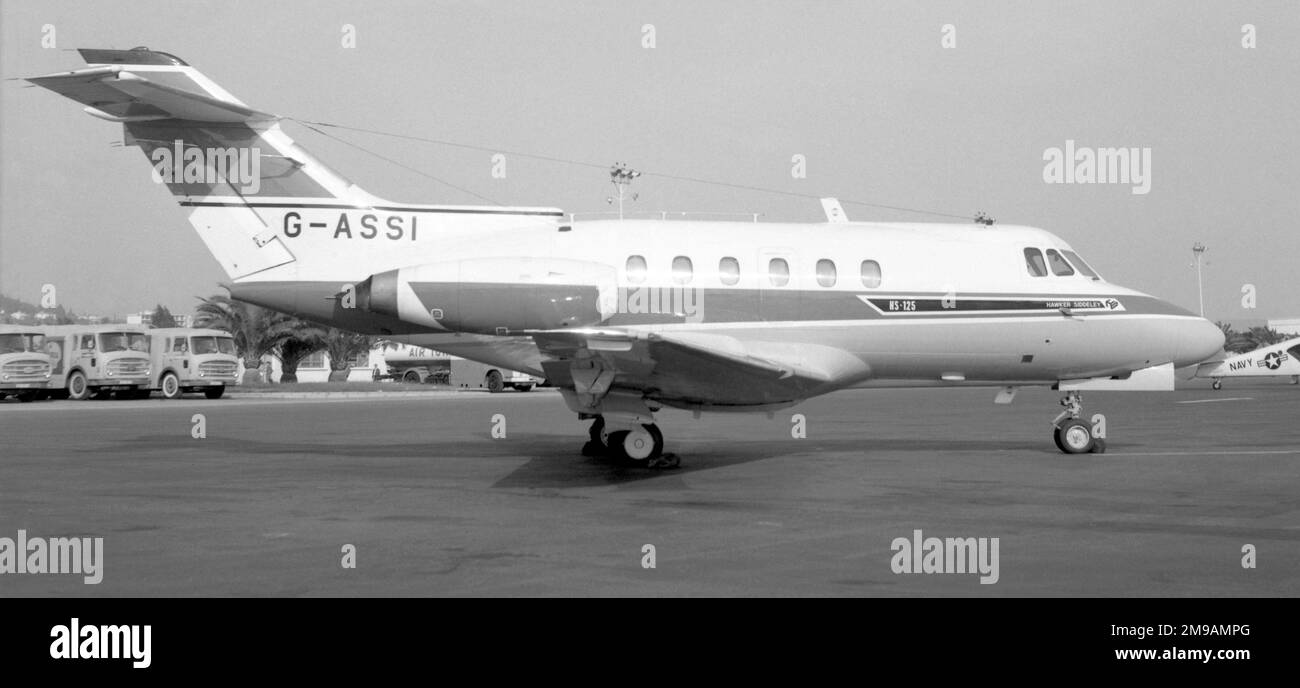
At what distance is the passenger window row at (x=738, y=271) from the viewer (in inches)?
596

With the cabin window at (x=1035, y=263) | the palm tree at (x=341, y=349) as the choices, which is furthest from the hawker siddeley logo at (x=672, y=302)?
the palm tree at (x=341, y=349)

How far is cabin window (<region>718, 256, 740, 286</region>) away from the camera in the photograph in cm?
1527

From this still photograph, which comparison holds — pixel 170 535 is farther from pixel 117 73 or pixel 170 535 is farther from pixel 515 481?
pixel 117 73

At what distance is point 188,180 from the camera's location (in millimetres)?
15648

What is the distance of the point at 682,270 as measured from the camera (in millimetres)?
15203

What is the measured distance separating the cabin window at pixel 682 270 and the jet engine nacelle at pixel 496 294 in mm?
898

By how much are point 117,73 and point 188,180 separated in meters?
1.78

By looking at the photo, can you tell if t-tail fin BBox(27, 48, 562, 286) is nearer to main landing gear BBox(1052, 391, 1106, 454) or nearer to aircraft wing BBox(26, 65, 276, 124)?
aircraft wing BBox(26, 65, 276, 124)

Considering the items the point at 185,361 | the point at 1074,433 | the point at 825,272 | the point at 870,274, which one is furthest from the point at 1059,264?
the point at 185,361

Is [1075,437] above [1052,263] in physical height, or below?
below

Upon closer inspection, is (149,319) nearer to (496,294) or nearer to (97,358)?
(97,358)

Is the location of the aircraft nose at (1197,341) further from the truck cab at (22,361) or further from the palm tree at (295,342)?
the palm tree at (295,342)

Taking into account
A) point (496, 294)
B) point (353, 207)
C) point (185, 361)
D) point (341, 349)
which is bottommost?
point (185, 361)

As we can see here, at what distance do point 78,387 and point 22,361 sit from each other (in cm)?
224
